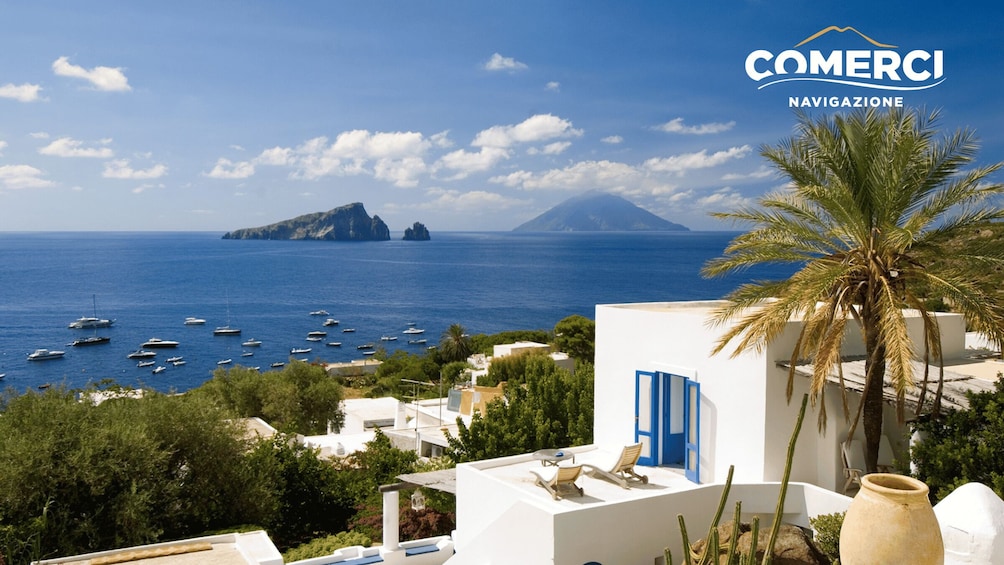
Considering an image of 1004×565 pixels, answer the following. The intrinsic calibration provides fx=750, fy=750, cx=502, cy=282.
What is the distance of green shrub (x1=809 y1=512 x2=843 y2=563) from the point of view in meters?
9.23

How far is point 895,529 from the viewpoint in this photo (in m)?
5.52

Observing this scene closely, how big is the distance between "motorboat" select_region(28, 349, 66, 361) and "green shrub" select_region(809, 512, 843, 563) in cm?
9703

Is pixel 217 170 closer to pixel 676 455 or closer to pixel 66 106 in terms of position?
pixel 66 106

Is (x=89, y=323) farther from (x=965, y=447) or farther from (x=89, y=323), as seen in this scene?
(x=965, y=447)

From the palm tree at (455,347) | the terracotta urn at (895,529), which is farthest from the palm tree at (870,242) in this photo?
the palm tree at (455,347)

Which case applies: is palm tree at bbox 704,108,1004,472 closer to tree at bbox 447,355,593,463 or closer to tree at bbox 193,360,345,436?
tree at bbox 447,355,593,463

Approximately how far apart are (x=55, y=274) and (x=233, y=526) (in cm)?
17644

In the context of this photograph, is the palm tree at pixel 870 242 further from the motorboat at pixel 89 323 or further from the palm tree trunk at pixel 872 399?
the motorboat at pixel 89 323

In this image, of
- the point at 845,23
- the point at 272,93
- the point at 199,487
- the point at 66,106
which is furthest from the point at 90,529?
the point at 66,106

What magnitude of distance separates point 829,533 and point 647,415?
3672 mm

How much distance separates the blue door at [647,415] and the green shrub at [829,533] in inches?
Answer: 118

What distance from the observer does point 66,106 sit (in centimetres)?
14450

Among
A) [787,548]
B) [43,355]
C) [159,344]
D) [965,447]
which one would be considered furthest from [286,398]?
[159,344]

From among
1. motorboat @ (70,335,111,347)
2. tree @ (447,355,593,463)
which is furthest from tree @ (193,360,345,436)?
motorboat @ (70,335,111,347)
